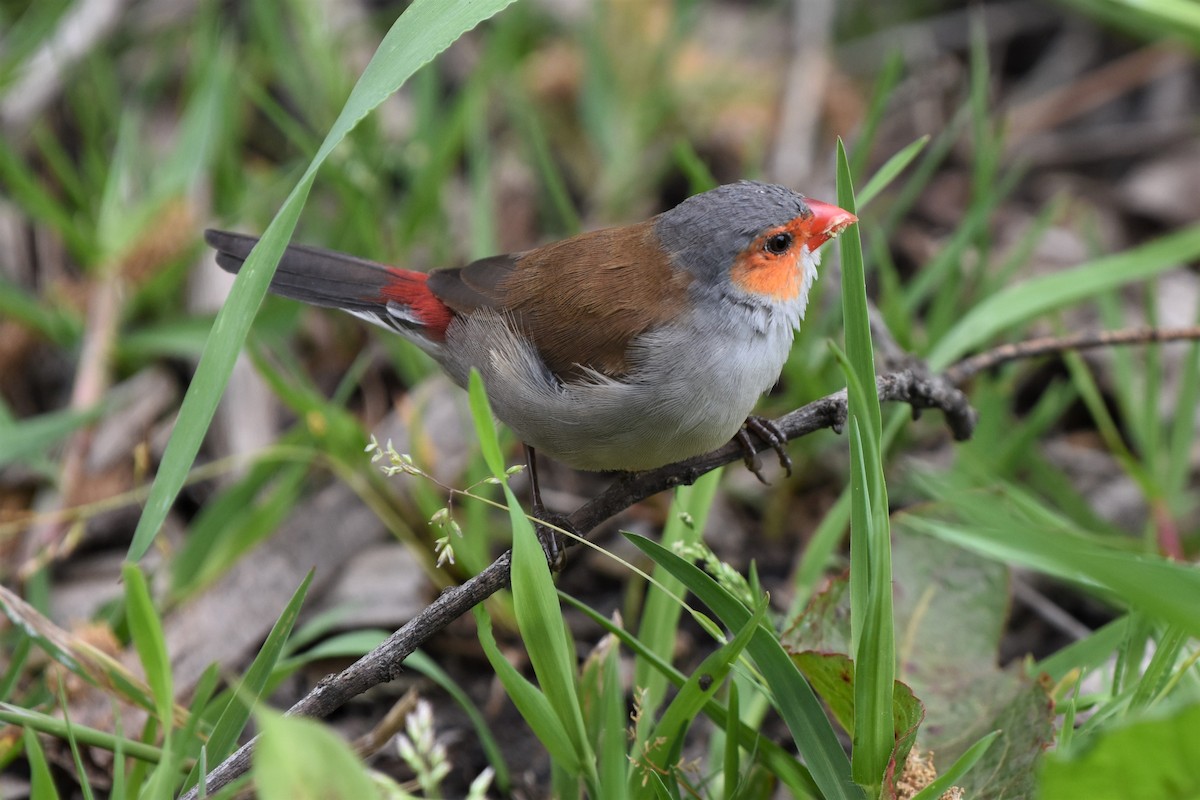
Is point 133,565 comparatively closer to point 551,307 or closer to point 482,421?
point 482,421

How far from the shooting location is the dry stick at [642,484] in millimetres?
2047

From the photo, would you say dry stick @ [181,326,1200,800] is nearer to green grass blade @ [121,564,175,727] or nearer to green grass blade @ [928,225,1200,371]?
green grass blade @ [121,564,175,727]

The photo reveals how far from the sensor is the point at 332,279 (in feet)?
10.3

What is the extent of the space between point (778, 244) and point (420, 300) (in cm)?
99

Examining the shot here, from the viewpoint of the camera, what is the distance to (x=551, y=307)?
2756 millimetres

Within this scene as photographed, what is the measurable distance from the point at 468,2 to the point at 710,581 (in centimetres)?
113

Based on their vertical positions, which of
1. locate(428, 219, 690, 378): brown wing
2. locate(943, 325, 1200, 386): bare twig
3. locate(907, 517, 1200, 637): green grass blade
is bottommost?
locate(943, 325, 1200, 386): bare twig

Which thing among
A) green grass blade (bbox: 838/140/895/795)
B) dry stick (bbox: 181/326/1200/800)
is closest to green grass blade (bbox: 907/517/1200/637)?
green grass blade (bbox: 838/140/895/795)

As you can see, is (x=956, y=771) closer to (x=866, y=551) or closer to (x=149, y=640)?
(x=866, y=551)

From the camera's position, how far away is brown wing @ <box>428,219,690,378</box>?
2645 mm

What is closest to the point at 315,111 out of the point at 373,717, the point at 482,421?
the point at 373,717

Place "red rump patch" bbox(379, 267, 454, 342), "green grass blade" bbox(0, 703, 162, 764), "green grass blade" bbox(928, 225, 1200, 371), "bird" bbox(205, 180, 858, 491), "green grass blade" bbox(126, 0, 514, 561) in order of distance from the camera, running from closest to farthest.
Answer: "green grass blade" bbox(126, 0, 514, 561) < "green grass blade" bbox(0, 703, 162, 764) < "bird" bbox(205, 180, 858, 491) < "red rump patch" bbox(379, 267, 454, 342) < "green grass blade" bbox(928, 225, 1200, 371)

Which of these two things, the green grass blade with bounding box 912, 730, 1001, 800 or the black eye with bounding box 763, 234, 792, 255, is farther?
the black eye with bounding box 763, 234, 792, 255

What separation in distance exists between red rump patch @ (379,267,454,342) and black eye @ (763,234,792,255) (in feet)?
2.84
